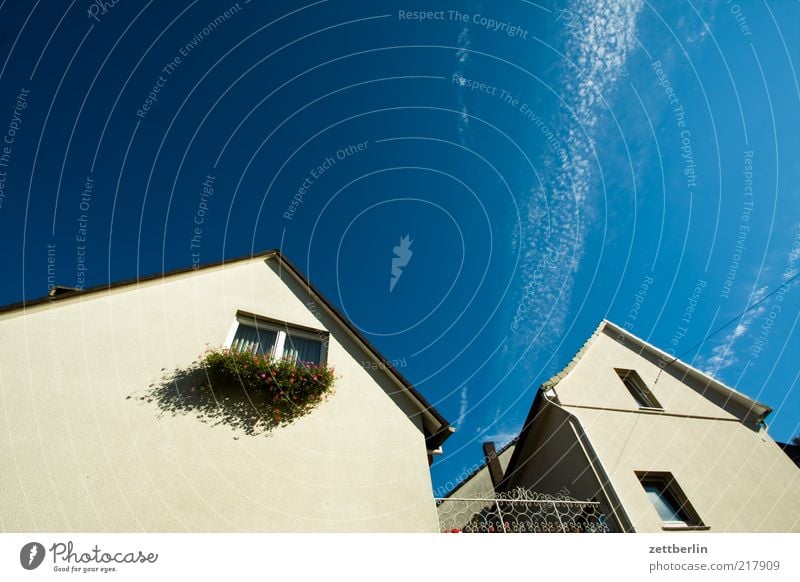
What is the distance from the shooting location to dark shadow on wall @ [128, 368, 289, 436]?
560 cm

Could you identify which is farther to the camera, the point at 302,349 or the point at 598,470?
the point at 598,470

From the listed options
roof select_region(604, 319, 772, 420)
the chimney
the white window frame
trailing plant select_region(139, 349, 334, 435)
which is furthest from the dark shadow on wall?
the chimney

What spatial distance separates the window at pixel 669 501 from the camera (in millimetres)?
7867

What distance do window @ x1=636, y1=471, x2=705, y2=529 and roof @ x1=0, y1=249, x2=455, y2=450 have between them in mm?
5413

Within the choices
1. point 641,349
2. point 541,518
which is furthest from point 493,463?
point 641,349

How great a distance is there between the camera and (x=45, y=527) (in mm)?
4055

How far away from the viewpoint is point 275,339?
7.75 meters

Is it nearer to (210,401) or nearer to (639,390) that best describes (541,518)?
(639,390)

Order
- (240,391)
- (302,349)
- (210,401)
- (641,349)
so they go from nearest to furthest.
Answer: (210,401)
(240,391)
(302,349)
(641,349)

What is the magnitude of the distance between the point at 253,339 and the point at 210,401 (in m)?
1.83

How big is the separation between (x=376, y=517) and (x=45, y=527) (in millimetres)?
4243

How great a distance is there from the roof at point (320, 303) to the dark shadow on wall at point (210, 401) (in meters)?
2.26
